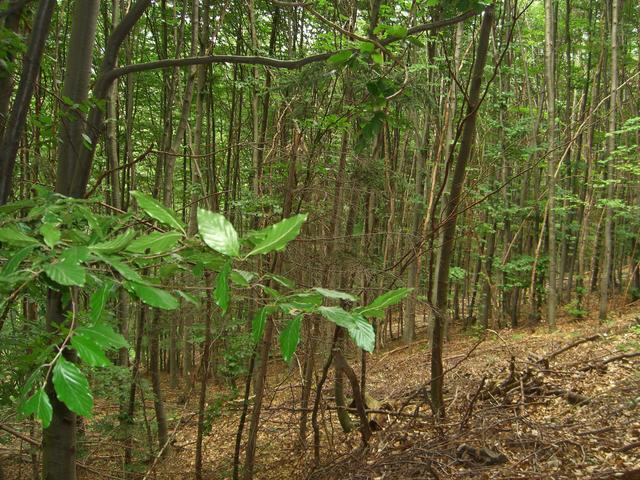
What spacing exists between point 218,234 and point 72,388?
0.38m

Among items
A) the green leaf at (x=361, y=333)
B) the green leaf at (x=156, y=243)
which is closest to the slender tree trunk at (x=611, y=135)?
the green leaf at (x=361, y=333)

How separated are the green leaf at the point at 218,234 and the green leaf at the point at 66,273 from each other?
223mm

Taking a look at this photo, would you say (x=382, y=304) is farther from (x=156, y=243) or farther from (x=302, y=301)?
(x=156, y=243)

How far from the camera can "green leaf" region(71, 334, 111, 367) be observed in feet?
2.60

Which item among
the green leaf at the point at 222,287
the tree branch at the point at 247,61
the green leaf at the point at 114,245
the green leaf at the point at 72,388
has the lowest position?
the green leaf at the point at 72,388

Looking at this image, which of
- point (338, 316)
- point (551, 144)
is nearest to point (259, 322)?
point (338, 316)

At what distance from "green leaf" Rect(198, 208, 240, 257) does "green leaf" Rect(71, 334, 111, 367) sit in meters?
0.29

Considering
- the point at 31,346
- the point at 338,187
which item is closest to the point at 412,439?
the point at 338,187

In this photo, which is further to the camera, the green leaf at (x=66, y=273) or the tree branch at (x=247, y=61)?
the tree branch at (x=247, y=61)

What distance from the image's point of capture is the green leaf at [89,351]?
79 centimetres

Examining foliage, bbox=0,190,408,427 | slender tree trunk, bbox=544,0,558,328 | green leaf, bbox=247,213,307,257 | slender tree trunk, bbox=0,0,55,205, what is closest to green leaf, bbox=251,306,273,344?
foliage, bbox=0,190,408,427

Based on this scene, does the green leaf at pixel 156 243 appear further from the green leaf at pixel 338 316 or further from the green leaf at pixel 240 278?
the green leaf at pixel 338 316

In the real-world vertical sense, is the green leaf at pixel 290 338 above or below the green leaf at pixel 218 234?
below

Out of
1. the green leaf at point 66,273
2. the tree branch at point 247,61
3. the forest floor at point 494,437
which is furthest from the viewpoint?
the forest floor at point 494,437
